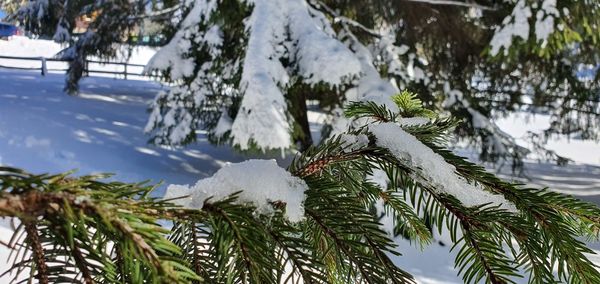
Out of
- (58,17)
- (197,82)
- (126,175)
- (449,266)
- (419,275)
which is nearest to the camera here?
(419,275)

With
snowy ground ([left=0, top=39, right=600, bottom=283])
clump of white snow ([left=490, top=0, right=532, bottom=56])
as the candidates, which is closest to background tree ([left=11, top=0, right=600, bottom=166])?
clump of white snow ([left=490, top=0, right=532, bottom=56])

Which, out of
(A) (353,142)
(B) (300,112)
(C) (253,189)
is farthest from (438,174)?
(B) (300,112)

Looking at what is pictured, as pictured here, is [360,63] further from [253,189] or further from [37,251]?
[37,251]

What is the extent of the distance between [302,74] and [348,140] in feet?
15.7

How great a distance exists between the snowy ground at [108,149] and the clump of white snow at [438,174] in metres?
3.57

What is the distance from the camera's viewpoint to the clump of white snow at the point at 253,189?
605 millimetres

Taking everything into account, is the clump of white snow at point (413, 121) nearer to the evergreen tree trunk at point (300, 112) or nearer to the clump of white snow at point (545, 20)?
the clump of white snow at point (545, 20)

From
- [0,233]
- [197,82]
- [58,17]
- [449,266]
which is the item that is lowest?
[449,266]

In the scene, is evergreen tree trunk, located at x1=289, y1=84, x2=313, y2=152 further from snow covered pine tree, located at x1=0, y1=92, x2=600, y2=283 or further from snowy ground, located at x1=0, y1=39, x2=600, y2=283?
snow covered pine tree, located at x1=0, y1=92, x2=600, y2=283

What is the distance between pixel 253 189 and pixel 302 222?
4.3 inches

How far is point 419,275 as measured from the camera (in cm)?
489

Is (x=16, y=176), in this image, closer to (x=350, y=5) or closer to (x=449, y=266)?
(x=449, y=266)

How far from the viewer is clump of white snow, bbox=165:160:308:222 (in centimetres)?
61

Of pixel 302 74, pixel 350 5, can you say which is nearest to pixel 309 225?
pixel 302 74
